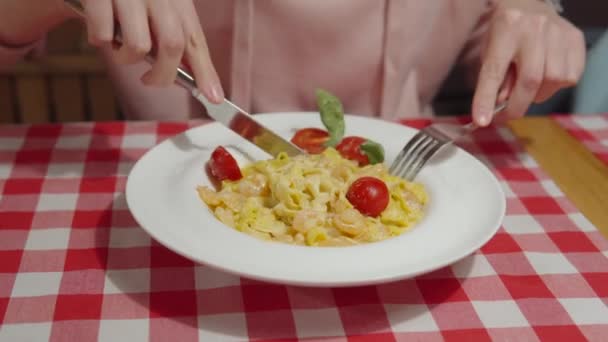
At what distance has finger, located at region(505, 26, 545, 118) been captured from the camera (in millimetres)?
1264

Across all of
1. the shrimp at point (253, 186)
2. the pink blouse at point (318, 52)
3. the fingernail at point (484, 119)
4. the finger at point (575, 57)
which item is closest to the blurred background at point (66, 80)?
the pink blouse at point (318, 52)

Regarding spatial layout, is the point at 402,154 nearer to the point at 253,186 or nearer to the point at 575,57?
the point at 253,186

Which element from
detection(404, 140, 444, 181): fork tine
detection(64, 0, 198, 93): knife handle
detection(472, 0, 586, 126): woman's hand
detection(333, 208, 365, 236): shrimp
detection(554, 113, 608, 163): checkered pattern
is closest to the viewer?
detection(333, 208, 365, 236): shrimp

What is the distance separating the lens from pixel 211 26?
4.99 feet

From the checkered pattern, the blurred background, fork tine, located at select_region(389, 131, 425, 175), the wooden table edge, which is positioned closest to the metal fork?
fork tine, located at select_region(389, 131, 425, 175)

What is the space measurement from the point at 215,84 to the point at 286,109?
0.55 metres

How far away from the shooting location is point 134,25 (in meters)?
0.99

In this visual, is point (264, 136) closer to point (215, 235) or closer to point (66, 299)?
point (215, 235)

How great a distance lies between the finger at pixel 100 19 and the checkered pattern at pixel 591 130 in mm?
911

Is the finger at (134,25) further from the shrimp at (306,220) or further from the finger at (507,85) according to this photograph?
the finger at (507,85)

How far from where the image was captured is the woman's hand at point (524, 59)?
1.24 meters

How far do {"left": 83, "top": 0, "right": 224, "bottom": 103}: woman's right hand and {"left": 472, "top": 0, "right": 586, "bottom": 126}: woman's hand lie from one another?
0.47 meters

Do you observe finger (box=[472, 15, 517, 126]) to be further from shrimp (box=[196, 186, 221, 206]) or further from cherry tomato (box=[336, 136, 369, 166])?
shrimp (box=[196, 186, 221, 206])

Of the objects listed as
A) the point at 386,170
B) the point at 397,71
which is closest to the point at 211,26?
the point at 397,71
